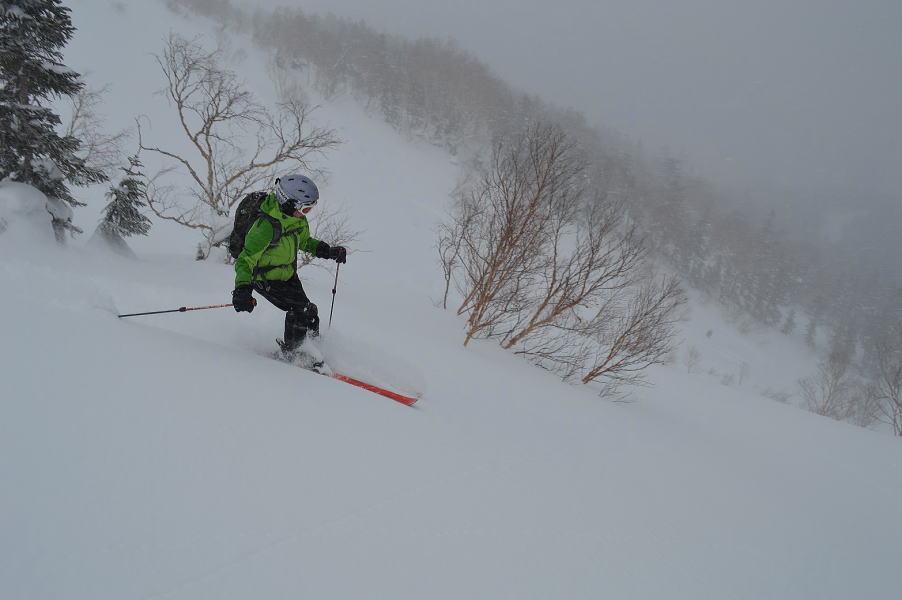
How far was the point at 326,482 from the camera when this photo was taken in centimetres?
217

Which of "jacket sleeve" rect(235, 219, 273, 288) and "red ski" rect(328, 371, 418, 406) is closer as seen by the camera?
"jacket sleeve" rect(235, 219, 273, 288)

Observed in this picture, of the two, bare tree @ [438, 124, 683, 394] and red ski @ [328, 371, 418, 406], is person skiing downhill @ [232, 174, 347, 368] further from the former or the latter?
bare tree @ [438, 124, 683, 394]

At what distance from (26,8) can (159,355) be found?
769cm

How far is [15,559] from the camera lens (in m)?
1.30

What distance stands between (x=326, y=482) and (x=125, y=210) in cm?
915

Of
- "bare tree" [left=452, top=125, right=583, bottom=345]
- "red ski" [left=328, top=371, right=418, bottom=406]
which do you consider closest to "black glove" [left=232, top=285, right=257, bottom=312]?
"red ski" [left=328, top=371, right=418, bottom=406]

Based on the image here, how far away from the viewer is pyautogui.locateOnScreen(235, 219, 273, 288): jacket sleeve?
3.46 meters

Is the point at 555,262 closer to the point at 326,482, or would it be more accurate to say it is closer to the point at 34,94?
the point at 326,482

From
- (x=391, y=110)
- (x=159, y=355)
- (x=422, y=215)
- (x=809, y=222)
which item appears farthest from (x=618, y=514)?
(x=809, y=222)

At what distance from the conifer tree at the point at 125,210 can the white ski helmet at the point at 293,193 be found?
20.8ft

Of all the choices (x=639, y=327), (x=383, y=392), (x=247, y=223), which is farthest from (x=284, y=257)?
(x=639, y=327)

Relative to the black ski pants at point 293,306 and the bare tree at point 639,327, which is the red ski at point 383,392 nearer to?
the black ski pants at point 293,306

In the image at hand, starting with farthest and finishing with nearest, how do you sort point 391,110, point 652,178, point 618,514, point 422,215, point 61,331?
point 652,178
point 391,110
point 422,215
point 618,514
point 61,331

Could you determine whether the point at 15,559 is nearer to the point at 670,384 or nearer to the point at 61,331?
the point at 61,331
